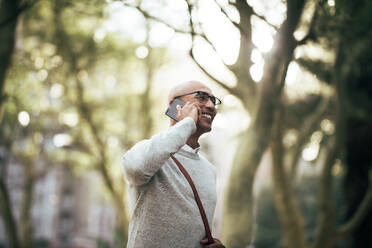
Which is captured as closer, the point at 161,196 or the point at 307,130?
the point at 161,196

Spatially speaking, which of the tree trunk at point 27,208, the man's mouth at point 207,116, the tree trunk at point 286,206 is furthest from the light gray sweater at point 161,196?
the tree trunk at point 27,208

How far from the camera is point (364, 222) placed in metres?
8.52

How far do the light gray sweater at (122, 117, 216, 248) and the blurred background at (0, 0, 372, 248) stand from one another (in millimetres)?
1931

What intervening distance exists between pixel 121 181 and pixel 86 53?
443 centimetres

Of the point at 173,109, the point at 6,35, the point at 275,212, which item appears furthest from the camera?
the point at 275,212

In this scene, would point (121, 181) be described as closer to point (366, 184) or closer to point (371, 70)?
point (366, 184)

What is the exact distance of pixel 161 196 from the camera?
1.89 m

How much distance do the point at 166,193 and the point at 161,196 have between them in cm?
3

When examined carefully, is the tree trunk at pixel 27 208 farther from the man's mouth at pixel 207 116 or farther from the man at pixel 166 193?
the man's mouth at pixel 207 116

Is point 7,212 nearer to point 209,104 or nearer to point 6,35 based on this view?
point 6,35

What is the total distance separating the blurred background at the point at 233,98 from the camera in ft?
12.9

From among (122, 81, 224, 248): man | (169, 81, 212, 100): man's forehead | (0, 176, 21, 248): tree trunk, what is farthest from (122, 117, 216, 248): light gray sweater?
(0, 176, 21, 248): tree trunk

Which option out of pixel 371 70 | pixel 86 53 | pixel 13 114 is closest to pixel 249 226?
pixel 371 70

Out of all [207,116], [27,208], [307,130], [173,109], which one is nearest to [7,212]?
[27,208]
